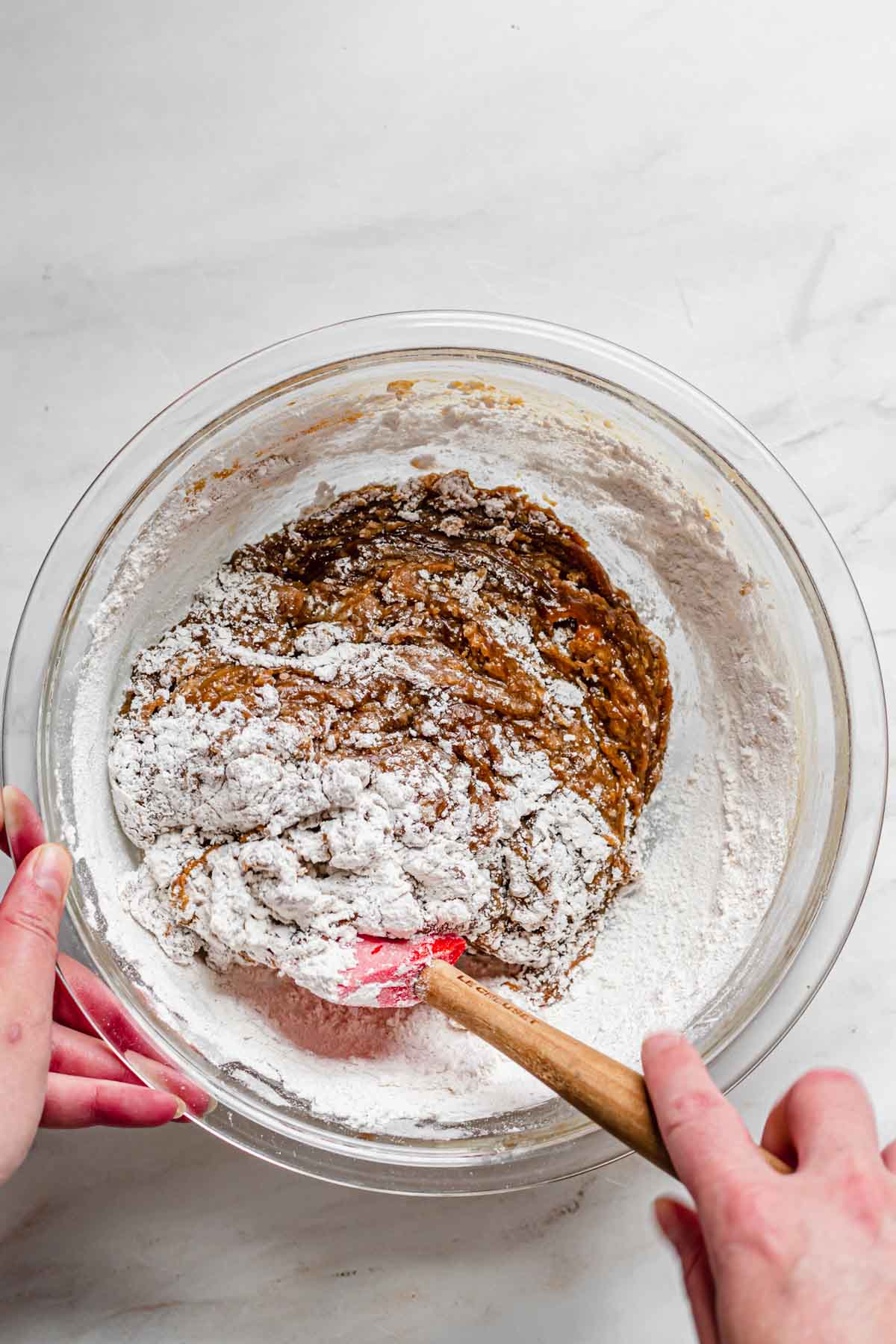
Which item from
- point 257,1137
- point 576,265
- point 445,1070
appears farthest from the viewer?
point 576,265

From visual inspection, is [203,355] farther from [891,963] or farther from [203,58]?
[891,963]

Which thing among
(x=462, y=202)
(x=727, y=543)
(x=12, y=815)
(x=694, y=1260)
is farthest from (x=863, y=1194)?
(x=462, y=202)

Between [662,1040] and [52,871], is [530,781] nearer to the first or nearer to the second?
[662,1040]

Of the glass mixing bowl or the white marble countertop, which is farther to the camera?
the white marble countertop

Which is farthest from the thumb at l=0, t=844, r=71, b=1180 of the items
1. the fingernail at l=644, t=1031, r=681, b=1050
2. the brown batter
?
the fingernail at l=644, t=1031, r=681, b=1050

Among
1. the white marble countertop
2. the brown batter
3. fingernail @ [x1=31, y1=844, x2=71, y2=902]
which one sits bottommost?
fingernail @ [x1=31, y1=844, x2=71, y2=902]

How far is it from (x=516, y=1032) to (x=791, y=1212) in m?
0.40

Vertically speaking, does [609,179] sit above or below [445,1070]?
above

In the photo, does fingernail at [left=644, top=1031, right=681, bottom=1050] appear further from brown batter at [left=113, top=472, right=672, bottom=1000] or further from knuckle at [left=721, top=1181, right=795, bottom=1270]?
brown batter at [left=113, top=472, right=672, bottom=1000]

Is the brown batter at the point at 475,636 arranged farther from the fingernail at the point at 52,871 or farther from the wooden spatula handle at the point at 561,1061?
the fingernail at the point at 52,871

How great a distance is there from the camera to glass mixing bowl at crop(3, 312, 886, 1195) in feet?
4.41

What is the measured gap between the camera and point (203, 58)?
62.0 inches

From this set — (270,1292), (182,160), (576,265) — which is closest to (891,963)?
(270,1292)

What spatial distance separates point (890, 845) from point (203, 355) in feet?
4.43
